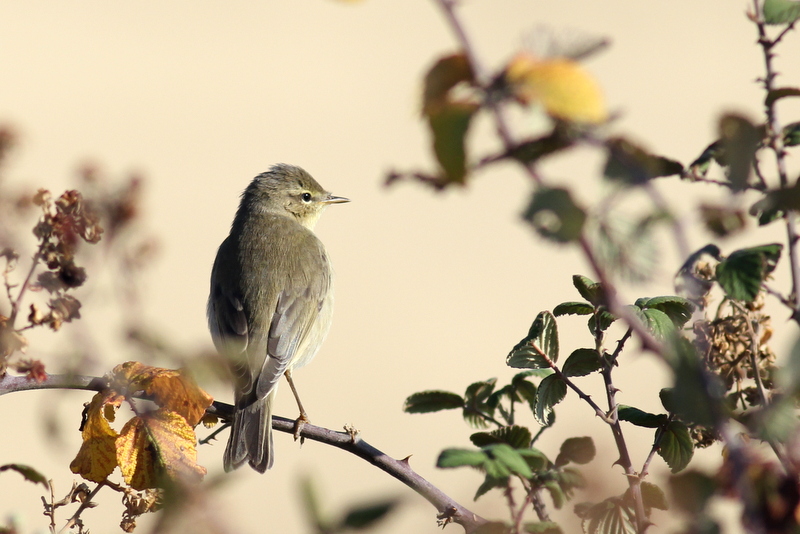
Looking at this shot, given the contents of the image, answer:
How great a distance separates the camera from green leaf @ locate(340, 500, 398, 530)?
0.81m

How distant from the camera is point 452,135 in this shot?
1.01m

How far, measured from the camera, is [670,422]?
5.55 ft

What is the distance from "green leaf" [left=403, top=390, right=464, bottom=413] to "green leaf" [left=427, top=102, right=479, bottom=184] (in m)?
1.11

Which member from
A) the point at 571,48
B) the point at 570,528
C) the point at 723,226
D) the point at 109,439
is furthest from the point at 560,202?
the point at 109,439

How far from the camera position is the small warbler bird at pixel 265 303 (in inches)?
172

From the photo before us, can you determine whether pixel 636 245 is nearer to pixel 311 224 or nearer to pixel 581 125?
pixel 581 125

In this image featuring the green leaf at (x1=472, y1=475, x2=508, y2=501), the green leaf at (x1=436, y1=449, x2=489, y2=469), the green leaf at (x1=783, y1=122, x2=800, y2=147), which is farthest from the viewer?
the green leaf at (x1=783, y1=122, x2=800, y2=147)

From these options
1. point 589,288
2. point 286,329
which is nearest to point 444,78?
point 589,288

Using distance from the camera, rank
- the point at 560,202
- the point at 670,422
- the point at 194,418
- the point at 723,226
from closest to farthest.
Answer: the point at 560,202 → the point at 723,226 → the point at 670,422 → the point at 194,418

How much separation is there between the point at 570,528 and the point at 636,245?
68 centimetres

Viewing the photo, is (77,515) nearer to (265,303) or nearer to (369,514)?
(369,514)

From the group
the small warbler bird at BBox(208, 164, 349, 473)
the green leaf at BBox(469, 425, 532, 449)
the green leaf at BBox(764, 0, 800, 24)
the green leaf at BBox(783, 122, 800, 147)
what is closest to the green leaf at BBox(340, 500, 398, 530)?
the green leaf at BBox(469, 425, 532, 449)

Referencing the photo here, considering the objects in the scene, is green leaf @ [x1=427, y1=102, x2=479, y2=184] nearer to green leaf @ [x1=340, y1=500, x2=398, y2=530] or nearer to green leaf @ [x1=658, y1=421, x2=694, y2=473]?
green leaf @ [x1=340, y1=500, x2=398, y2=530]

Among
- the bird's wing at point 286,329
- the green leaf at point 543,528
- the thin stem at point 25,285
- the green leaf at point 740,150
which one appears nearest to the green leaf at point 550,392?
the green leaf at point 543,528
